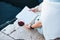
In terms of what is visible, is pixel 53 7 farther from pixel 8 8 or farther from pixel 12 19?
pixel 8 8

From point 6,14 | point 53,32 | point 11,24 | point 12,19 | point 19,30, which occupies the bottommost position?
point 53,32

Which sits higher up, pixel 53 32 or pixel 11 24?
pixel 11 24

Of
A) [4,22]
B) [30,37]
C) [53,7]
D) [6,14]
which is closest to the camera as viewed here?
[53,7]

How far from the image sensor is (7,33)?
5.01ft

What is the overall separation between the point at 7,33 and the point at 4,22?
0.32 meters

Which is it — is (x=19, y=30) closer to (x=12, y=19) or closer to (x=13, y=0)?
(x=12, y=19)

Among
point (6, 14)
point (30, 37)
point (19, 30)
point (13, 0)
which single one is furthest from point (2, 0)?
point (30, 37)

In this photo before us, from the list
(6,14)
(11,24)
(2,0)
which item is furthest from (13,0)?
(11,24)

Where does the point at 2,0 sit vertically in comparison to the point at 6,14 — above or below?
above

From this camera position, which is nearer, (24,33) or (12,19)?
(24,33)

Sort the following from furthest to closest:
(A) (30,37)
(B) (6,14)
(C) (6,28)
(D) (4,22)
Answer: (B) (6,14) < (D) (4,22) < (C) (6,28) < (A) (30,37)

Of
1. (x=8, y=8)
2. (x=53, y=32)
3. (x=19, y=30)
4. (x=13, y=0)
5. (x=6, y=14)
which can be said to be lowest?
(x=53, y=32)

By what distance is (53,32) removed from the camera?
125 cm

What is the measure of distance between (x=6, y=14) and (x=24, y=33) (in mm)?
608
